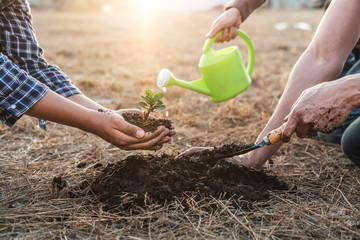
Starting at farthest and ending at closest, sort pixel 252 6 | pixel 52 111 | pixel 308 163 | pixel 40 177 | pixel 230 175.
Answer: pixel 252 6, pixel 308 163, pixel 40 177, pixel 230 175, pixel 52 111

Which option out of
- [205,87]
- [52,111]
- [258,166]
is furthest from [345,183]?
[52,111]

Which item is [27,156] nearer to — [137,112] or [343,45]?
[137,112]

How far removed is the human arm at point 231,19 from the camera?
2076mm

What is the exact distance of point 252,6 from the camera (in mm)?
2172

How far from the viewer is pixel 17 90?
1335 mm

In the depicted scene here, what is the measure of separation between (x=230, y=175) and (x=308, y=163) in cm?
59

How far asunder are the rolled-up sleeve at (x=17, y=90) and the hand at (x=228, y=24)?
1.12m

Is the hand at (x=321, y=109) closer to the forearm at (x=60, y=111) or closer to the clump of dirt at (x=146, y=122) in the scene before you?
the clump of dirt at (x=146, y=122)

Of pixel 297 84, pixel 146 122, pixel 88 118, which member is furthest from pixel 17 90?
pixel 297 84

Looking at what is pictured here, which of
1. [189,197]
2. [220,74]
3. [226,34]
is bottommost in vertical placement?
[189,197]

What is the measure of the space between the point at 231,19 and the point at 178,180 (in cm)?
108

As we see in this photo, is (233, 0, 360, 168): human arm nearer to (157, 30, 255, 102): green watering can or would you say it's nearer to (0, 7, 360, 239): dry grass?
(0, 7, 360, 239): dry grass

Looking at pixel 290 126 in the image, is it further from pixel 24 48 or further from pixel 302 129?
pixel 24 48

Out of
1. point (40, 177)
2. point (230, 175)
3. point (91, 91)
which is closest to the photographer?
point (230, 175)
